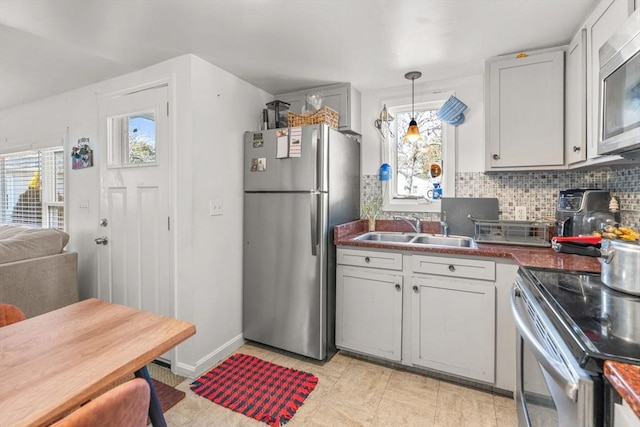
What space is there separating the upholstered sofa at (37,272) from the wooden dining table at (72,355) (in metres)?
1.48

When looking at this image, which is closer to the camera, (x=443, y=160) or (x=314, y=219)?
(x=314, y=219)

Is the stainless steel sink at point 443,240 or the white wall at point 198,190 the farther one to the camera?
the stainless steel sink at point 443,240

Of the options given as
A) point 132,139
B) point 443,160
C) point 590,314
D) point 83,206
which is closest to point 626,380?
point 590,314

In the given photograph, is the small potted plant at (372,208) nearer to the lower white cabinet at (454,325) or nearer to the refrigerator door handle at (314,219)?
the refrigerator door handle at (314,219)

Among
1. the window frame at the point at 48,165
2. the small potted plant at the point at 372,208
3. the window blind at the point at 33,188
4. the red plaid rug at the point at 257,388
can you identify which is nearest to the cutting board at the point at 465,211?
the small potted plant at the point at 372,208

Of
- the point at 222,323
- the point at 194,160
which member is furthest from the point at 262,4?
the point at 222,323

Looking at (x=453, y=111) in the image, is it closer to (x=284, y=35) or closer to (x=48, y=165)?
(x=284, y=35)

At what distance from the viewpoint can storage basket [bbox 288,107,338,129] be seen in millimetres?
2465

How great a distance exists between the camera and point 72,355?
3.17 ft

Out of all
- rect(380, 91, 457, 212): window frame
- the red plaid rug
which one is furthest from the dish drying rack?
the red plaid rug

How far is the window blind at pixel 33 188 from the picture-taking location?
328 cm

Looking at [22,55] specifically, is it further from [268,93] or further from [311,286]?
[311,286]

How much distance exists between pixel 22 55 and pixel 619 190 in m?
4.24

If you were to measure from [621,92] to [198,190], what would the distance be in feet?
7.58
